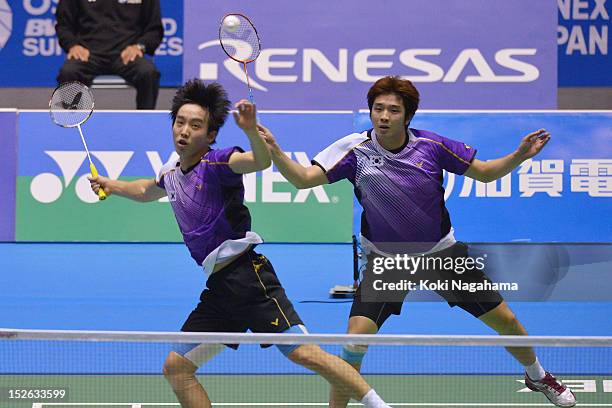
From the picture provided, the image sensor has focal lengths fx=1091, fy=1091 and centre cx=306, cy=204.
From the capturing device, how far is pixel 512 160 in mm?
4652

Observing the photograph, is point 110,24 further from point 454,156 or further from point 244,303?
point 244,303

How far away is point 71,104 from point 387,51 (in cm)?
353

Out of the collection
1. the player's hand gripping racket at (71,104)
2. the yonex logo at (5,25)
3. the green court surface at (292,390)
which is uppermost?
the yonex logo at (5,25)

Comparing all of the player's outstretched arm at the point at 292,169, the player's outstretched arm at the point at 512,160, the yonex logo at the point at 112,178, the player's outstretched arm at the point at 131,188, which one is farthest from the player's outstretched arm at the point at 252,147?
the yonex logo at the point at 112,178

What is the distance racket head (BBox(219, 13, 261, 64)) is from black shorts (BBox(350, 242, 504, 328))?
1.14m

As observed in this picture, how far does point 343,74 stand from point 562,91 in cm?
303

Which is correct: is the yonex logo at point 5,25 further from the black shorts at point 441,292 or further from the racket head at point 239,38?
the black shorts at point 441,292

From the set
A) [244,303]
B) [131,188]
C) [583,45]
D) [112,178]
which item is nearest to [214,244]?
[244,303]

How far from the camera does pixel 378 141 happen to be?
4699 millimetres

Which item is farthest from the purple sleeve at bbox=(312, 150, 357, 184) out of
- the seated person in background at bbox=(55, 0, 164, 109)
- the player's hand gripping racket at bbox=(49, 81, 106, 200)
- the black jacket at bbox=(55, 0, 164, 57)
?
the black jacket at bbox=(55, 0, 164, 57)

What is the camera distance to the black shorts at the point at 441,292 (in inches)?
180

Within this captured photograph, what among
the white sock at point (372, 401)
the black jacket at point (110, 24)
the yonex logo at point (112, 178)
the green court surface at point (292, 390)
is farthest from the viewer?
the black jacket at point (110, 24)

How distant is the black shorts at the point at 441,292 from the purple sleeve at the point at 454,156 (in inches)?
13.8

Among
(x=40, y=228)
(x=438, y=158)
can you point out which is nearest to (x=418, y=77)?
(x=40, y=228)
